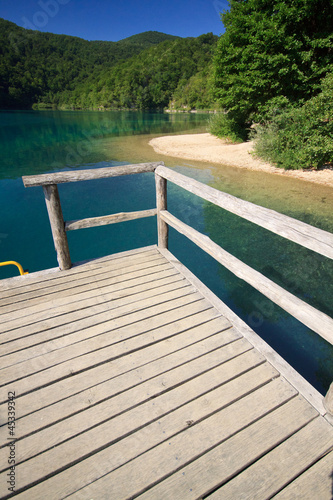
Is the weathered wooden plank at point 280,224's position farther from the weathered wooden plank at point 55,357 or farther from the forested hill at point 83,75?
the forested hill at point 83,75

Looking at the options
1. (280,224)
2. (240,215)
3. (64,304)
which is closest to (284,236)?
(280,224)

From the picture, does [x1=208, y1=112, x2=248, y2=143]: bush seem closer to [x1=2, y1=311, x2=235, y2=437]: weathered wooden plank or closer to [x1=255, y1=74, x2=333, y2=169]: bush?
[x1=255, y1=74, x2=333, y2=169]: bush

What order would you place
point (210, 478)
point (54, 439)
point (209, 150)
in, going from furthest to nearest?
1. point (209, 150)
2. point (54, 439)
3. point (210, 478)

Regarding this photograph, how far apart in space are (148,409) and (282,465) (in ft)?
2.95

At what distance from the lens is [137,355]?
2.22 metres

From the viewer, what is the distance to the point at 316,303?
4.23 m

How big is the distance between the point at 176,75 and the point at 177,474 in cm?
11152

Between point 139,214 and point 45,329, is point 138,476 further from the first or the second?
point 139,214

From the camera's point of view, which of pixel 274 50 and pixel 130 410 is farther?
pixel 274 50

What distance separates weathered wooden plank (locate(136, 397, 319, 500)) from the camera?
4.66ft

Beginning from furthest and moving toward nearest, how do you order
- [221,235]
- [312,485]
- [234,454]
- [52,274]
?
1. [221,235]
2. [52,274]
3. [234,454]
4. [312,485]

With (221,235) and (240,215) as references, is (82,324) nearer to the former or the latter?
(240,215)

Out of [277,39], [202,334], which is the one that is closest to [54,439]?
[202,334]

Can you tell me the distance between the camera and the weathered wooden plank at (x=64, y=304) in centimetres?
256
